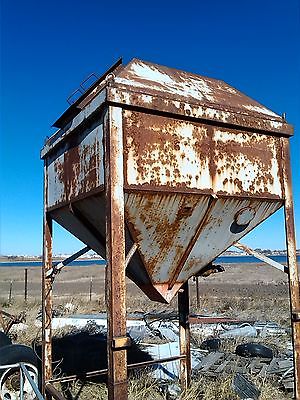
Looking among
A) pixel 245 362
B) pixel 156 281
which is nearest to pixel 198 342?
pixel 245 362

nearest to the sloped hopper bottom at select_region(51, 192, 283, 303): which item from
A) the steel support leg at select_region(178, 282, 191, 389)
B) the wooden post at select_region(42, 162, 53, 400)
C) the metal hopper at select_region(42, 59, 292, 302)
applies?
the metal hopper at select_region(42, 59, 292, 302)

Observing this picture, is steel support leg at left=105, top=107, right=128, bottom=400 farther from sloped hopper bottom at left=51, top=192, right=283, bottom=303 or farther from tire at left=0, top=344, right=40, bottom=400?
tire at left=0, top=344, right=40, bottom=400

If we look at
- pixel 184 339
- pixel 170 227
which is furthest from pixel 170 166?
pixel 184 339

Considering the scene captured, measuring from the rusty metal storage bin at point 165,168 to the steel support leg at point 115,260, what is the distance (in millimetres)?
13

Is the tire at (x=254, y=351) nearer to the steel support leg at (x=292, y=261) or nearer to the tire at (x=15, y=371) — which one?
the steel support leg at (x=292, y=261)

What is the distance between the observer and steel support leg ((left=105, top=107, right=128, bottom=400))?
3506 millimetres

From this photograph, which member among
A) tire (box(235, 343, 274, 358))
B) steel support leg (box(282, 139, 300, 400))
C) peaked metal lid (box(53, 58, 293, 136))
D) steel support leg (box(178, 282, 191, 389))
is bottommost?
tire (box(235, 343, 274, 358))

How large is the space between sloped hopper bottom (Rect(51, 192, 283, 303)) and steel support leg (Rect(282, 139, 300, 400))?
0.16 meters

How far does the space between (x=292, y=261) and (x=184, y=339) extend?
2.74m

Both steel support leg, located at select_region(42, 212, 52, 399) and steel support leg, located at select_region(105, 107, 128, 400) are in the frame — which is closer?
steel support leg, located at select_region(105, 107, 128, 400)

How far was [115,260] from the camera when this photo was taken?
12.1ft

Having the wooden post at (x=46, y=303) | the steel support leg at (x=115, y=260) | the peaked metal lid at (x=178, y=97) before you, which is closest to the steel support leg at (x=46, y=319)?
the wooden post at (x=46, y=303)

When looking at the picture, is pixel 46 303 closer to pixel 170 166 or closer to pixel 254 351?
pixel 170 166

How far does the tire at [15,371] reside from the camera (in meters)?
6.32
